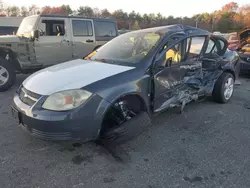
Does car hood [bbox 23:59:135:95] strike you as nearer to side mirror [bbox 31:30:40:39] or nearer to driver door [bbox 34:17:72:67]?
side mirror [bbox 31:30:40:39]

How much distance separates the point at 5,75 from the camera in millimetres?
5527

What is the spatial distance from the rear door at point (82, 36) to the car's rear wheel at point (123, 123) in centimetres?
473

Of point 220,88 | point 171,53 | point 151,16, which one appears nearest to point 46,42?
point 171,53

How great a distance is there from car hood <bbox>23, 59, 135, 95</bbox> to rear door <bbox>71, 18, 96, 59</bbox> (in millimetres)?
4077

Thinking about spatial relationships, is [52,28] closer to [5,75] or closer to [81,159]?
[5,75]

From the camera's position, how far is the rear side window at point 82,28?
699 cm

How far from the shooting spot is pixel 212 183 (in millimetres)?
2256

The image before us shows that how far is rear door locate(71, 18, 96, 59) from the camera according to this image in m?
6.99

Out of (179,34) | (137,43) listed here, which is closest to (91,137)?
(137,43)

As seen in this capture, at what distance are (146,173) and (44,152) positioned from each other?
1330mm

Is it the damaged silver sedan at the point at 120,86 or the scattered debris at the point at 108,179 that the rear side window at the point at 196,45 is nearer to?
the damaged silver sedan at the point at 120,86

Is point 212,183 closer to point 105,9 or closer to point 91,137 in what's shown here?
point 91,137

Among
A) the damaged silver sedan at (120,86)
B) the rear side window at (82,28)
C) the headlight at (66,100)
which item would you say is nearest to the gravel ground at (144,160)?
the damaged silver sedan at (120,86)

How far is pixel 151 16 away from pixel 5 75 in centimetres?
6820
